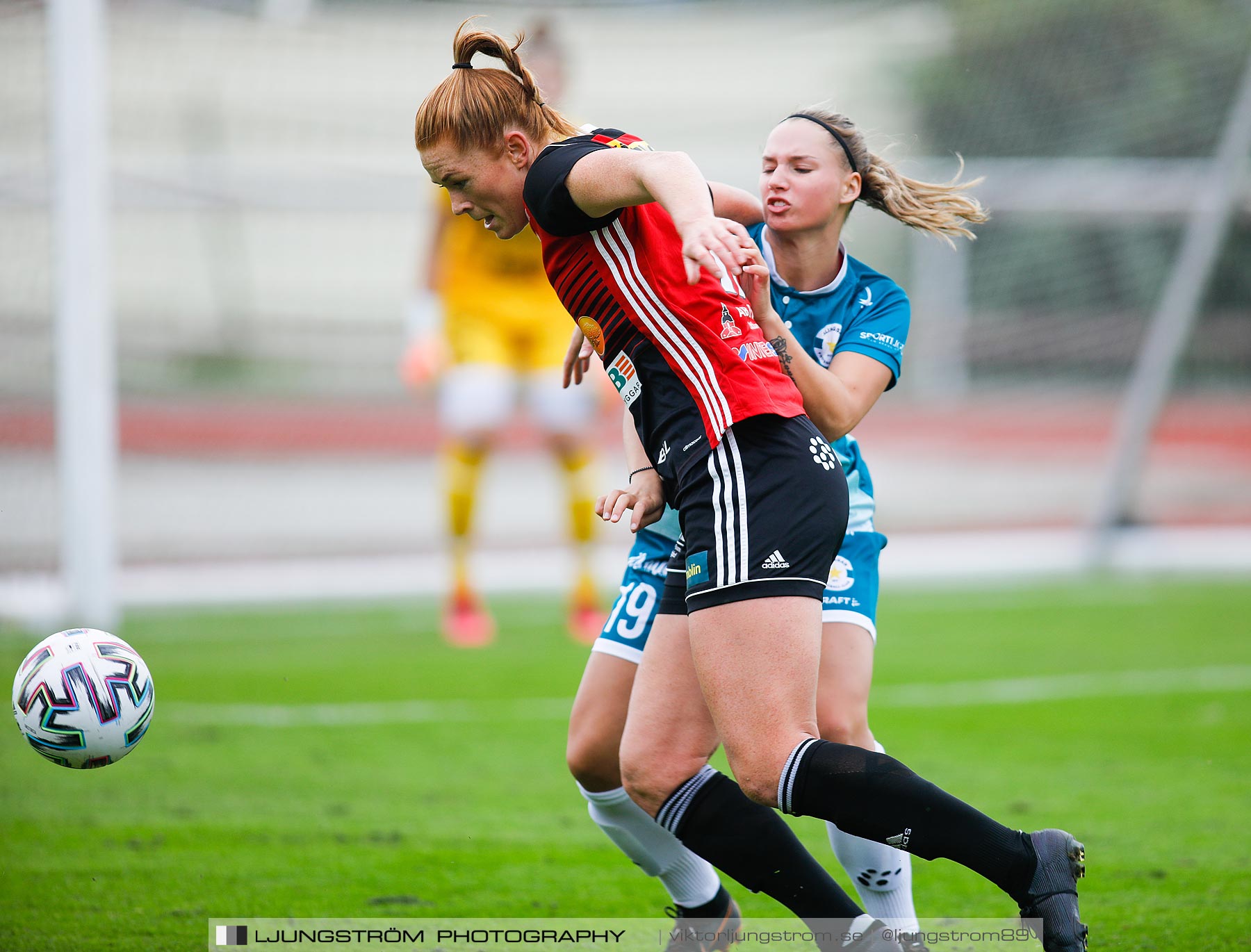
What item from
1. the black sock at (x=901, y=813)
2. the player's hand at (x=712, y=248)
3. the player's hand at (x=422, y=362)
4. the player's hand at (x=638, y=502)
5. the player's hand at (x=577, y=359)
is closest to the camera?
the player's hand at (x=712, y=248)

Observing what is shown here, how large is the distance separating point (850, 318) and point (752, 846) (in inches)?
43.9

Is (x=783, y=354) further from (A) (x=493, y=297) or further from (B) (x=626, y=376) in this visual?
Answer: (A) (x=493, y=297)

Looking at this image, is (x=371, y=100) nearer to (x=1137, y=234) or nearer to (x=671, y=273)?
(x=1137, y=234)

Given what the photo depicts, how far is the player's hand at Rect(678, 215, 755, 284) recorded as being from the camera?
208 centimetres

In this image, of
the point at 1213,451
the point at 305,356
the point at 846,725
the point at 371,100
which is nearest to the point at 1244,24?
the point at 1213,451

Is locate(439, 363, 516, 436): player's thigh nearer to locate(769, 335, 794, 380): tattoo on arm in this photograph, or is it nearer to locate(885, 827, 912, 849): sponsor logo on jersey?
locate(769, 335, 794, 380): tattoo on arm

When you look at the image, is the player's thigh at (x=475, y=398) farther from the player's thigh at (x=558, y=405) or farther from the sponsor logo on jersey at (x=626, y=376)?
the sponsor logo on jersey at (x=626, y=376)

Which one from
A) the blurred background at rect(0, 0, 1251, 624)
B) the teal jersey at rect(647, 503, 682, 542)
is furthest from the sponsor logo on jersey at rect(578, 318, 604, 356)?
the blurred background at rect(0, 0, 1251, 624)

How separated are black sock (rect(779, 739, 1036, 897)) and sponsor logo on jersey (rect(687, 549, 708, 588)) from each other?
35 centimetres

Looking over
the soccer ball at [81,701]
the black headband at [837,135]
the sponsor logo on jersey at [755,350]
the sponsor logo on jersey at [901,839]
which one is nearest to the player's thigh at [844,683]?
the sponsor logo on jersey at [901,839]

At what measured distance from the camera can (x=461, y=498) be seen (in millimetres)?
6895

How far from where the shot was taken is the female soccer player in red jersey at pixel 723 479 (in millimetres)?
2324

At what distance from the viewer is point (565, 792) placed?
434 cm

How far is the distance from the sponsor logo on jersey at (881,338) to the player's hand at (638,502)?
1.76 feet
